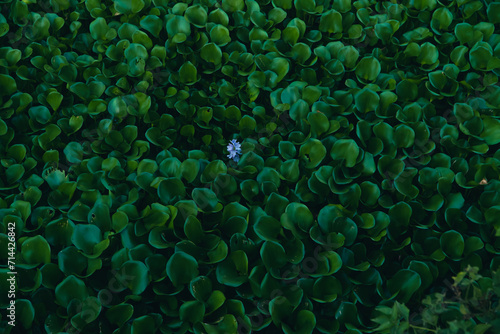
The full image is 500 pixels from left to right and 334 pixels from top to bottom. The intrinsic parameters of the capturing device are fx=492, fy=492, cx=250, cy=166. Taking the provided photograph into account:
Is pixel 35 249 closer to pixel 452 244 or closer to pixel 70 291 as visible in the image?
pixel 70 291

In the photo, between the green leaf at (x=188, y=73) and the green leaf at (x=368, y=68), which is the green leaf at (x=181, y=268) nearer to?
the green leaf at (x=188, y=73)

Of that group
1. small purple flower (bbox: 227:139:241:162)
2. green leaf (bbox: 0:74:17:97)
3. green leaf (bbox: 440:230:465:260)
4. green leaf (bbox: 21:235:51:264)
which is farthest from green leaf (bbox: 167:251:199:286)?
green leaf (bbox: 0:74:17:97)

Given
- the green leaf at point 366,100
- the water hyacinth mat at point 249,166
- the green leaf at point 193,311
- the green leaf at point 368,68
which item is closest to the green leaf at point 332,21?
the water hyacinth mat at point 249,166

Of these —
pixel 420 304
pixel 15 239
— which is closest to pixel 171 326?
pixel 15 239

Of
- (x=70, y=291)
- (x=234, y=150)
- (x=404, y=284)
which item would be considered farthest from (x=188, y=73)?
(x=404, y=284)

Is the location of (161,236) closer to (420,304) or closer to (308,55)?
(420,304)

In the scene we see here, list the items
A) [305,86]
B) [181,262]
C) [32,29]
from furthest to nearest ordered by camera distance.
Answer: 1. [32,29]
2. [305,86]
3. [181,262]

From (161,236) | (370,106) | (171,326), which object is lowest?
(171,326)

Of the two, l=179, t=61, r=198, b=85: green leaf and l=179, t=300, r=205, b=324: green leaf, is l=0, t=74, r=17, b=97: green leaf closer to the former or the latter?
l=179, t=61, r=198, b=85: green leaf
